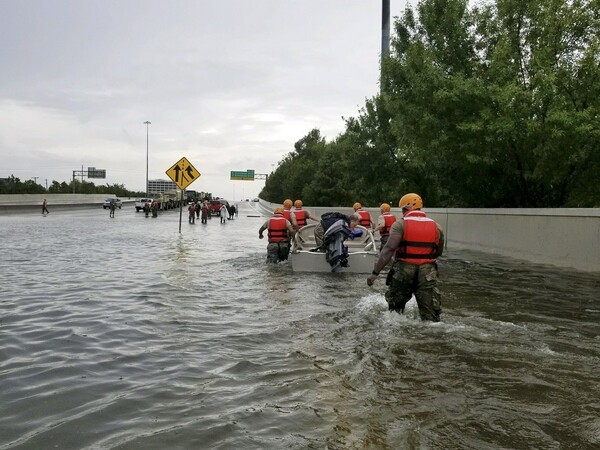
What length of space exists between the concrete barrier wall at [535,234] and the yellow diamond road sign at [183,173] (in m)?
12.3

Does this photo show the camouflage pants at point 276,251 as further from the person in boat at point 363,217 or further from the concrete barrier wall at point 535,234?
the concrete barrier wall at point 535,234

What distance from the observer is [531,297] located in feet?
36.6

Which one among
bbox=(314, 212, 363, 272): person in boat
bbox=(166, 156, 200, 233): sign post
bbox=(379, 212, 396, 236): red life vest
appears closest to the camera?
bbox=(314, 212, 363, 272): person in boat

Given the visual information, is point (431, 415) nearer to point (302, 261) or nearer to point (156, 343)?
point (156, 343)

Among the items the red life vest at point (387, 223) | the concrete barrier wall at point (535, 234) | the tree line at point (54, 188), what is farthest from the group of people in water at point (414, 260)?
the tree line at point (54, 188)

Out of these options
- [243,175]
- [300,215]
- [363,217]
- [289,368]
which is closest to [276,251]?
[300,215]

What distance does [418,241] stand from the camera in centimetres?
793

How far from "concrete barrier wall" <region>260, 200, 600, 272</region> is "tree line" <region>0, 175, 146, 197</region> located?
7810cm

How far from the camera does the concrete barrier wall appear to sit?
15.7 m

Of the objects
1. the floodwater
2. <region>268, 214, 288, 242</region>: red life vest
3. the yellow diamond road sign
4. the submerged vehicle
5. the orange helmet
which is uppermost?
the yellow diamond road sign

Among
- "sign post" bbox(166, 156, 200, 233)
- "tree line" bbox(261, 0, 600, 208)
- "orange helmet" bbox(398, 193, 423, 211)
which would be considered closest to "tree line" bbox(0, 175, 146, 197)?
"sign post" bbox(166, 156, 200, 233)

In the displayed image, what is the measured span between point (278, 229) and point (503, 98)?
7.69m

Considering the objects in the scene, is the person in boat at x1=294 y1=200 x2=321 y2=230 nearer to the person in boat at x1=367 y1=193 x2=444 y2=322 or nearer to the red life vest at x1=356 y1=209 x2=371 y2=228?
the red life vest at x1=356 y1=209 x2=371 y2=228

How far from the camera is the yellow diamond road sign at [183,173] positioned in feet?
93.9
